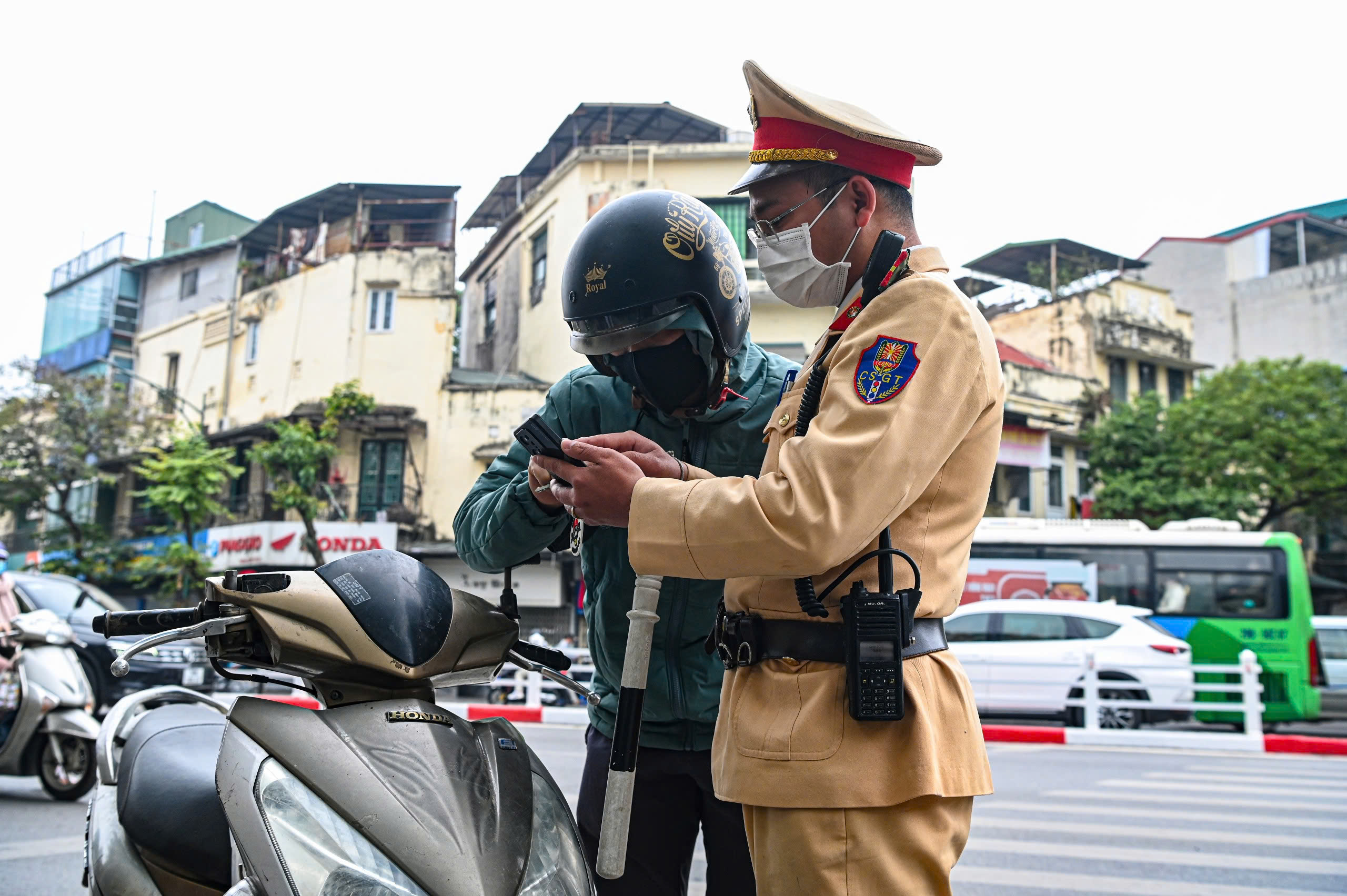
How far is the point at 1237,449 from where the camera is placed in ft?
81.3

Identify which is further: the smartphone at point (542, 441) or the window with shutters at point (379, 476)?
the window with shutters at point (379, 476)

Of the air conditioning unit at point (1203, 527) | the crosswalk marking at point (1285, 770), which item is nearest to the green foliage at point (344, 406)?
the air conditioning unit at point (1203, 527)

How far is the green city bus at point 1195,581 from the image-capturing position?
47.8 ft

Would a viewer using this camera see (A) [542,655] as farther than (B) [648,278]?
No

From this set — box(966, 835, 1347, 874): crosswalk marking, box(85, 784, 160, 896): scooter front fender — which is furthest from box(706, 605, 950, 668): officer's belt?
box(966, 835, 1347, 874): crosswalk marking

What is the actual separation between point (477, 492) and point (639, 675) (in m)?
0.74

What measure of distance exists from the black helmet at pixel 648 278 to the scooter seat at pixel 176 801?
3.57 ft

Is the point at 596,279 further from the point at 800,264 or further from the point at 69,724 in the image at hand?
the point at 69,724

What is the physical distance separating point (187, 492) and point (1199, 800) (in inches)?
782

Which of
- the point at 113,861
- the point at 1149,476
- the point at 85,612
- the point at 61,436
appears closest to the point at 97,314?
the point at 61,436

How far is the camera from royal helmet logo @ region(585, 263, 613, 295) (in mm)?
2168

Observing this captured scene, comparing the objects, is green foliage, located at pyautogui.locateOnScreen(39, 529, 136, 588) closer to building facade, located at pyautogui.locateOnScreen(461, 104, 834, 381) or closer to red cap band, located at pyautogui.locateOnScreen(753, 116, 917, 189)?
building facade, located at pyautogui.locateOnScreen(461, 104, 834, 381)

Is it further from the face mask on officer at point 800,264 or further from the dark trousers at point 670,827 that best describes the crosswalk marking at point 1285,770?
the face mask on officer at point 800,264

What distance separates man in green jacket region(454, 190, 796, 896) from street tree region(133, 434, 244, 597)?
20925 millimetres
